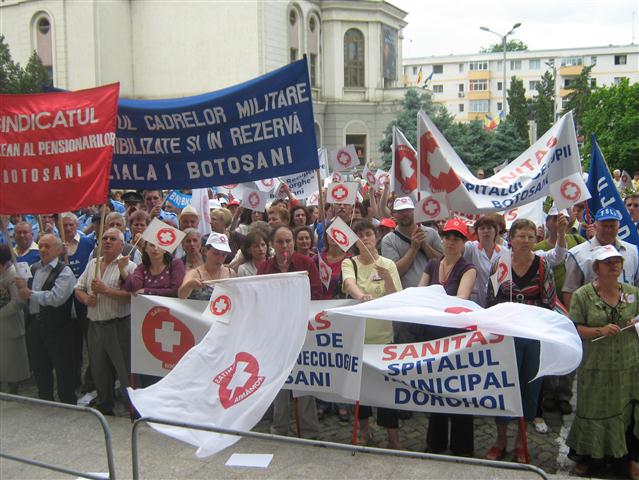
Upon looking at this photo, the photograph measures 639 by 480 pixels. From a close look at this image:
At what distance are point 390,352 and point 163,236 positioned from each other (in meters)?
2.28

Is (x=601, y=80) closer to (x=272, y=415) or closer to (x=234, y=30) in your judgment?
(x=234, y=30)

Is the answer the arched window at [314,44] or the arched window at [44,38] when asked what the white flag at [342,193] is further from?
the arched window at [314,44]

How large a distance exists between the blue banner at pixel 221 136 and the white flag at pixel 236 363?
1606 millimetres

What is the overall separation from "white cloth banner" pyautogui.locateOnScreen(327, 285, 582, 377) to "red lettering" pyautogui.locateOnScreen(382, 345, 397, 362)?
0.40 metres

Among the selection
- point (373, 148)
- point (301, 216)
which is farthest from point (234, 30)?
point (301, 216)

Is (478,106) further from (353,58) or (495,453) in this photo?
(495,453)

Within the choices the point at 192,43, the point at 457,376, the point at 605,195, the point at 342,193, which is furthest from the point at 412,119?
the point at 457,376

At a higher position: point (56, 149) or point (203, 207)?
point (56, 149)

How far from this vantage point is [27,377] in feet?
26.1

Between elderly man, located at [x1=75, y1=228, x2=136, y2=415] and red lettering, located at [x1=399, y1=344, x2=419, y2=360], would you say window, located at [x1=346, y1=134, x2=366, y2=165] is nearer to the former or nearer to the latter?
elderly man, located at [x1=75, y1=228, x2=136, y2=415]

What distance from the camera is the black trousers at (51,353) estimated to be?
749 cm

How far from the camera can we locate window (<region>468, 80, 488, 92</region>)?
9968 centimetres

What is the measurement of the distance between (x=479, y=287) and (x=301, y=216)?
3.67 m

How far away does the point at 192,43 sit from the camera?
4803 cm
